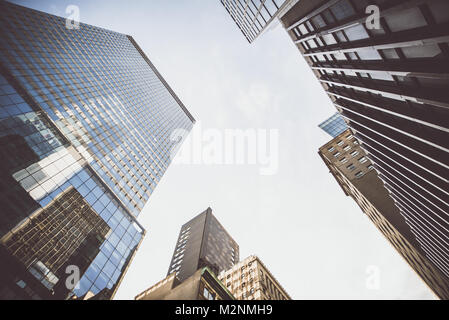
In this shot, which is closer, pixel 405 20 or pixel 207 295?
pixel 405 20

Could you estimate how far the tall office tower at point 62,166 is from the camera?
81.2 feet

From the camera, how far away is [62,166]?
32.4m

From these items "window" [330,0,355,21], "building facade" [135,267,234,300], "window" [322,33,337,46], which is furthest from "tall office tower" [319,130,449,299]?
"window" [330,0,355,21]

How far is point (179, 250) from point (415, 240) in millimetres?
74503

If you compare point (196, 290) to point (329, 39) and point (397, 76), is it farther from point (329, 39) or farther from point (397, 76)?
point (329, 39)

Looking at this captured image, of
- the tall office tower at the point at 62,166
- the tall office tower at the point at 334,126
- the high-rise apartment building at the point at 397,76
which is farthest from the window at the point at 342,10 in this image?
the tall office tower at the point at 334,126

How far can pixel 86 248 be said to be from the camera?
30.6m

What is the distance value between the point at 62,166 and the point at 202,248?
56681mm

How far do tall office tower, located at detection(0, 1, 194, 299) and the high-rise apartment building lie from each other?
33.3 meters

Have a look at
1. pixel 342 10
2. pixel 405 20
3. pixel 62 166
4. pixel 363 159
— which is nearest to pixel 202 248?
pixel 363 159

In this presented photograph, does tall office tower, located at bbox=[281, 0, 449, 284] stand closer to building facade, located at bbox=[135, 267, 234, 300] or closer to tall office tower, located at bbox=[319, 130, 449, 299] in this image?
tall office tower, located at bbox=[319, 130, 449, 299]

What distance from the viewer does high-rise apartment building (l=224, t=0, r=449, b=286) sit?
427 inches

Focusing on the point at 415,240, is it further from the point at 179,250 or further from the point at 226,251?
the point at 179,250

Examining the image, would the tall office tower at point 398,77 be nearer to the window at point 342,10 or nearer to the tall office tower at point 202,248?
the window at point 342,10
